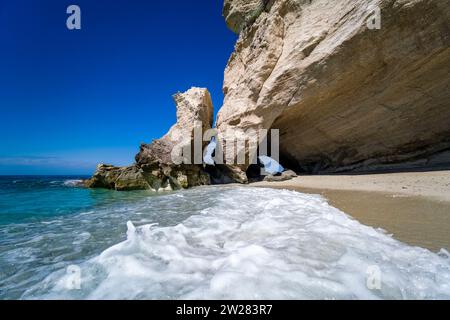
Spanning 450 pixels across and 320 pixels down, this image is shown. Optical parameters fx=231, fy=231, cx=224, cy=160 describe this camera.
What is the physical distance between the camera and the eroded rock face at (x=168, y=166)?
14984 mm

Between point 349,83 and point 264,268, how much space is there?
11.1 meters

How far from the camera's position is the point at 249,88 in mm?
14594

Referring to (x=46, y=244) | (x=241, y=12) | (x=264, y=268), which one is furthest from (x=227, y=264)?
(x=241, y=12)

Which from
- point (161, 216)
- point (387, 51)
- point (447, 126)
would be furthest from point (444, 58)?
point (161, 216)

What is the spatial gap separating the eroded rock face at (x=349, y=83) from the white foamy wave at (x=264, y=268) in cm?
905

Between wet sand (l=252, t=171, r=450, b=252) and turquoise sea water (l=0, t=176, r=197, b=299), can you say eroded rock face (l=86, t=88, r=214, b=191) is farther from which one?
wet sand (l=252, t=171, r=450, b=252)

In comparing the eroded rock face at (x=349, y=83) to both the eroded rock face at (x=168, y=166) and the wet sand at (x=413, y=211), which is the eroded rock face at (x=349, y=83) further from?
the wet sand at (x=413, y=211)

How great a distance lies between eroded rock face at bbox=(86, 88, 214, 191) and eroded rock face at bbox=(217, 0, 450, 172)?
2.34 m

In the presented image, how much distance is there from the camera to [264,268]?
2211 millimetres

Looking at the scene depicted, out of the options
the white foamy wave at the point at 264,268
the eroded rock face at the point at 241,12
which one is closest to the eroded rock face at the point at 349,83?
the eroded rock face at the point at 241,12

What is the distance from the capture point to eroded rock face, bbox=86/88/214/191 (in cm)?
1498

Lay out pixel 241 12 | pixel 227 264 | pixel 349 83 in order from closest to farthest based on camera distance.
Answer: pixel 227 264
pixel 349 83
pixel 241 12

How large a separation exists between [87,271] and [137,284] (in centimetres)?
68

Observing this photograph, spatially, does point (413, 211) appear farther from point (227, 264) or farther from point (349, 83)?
point (349, 83)
